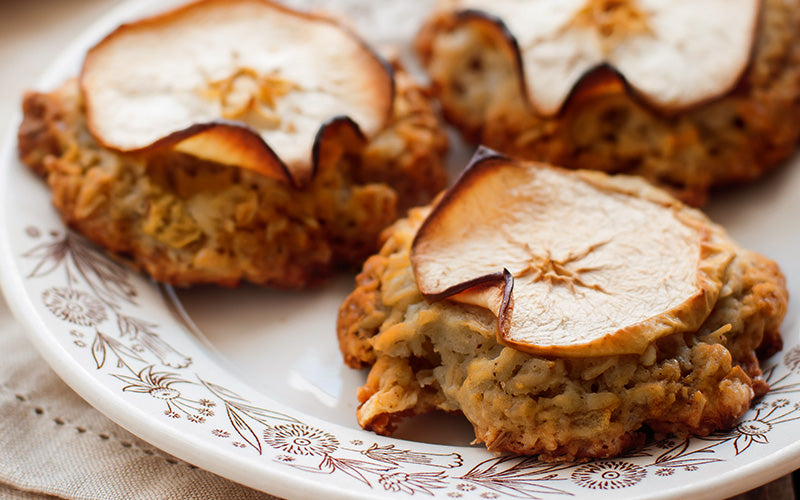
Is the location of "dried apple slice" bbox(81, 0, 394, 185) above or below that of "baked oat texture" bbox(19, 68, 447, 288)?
above

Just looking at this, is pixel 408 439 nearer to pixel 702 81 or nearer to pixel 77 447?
pixel 77 447

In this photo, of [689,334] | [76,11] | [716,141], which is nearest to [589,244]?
[689,334]

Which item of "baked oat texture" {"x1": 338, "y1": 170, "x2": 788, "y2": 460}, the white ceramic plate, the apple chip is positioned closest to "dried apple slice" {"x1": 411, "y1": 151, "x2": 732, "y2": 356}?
"baked oat texture" {"x1": 338, "y1": 170, "x2": 788, "y2": 460}

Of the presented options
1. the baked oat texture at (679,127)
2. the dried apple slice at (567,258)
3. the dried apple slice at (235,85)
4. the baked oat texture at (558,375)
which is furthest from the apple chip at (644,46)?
the baked oat texture at (558,375)

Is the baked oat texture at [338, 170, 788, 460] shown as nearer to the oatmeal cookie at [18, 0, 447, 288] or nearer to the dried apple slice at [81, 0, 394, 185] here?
the oatmeal cookie at [18, 0, 447, 288]

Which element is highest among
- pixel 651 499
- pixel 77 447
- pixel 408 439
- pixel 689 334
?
pixel 689 334

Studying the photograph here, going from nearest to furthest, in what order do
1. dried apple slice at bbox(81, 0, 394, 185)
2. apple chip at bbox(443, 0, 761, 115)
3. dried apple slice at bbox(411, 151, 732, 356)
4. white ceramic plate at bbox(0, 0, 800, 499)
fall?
white ceramic plate at bbox(0, 0, 800, 499), dried apple slice at bbox(411, 151, 732, 356), dried apple slice at bbox(81, 0, 394, 185), apple chip at bbox(443, 0, 761, 115)
